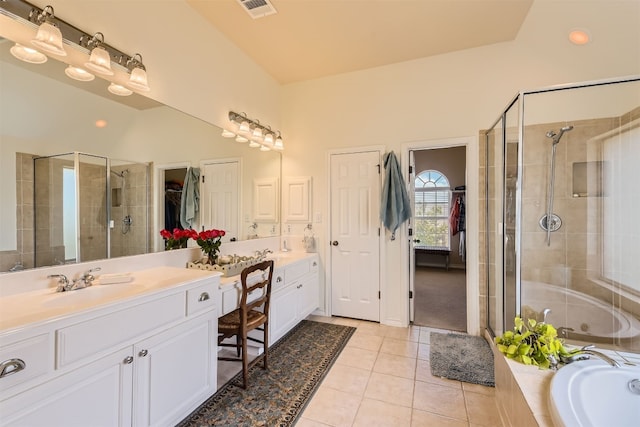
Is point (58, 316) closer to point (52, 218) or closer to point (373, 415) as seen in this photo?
point (52, 218)

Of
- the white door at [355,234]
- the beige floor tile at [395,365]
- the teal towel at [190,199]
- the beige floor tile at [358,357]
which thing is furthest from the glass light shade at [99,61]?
the beige floor tile at [395,365]

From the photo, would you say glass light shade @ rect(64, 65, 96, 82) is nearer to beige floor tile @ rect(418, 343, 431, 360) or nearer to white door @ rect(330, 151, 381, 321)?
white door @ rect(330, 151, 381, 321)

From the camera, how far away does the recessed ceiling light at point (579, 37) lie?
245 cm

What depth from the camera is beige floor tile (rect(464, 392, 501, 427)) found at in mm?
1729

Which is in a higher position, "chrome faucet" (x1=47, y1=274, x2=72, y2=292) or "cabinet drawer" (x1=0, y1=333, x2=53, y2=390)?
"chrome faucet" (x1=47, y1=274, x2=72, y2=292)

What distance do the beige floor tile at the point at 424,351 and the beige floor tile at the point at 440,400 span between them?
40cm

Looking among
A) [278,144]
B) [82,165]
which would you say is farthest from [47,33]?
[278,144]

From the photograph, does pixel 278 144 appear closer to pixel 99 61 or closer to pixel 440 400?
pixel 99 61

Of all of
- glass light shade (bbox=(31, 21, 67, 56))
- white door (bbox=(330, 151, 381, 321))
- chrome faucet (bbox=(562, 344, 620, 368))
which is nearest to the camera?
glass light shade (bbox=(31, 21, 67, 56))

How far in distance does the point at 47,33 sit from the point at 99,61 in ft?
0.77

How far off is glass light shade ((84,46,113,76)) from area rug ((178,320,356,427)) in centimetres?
215

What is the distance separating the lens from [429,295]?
4.30 m

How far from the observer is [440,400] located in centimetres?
192

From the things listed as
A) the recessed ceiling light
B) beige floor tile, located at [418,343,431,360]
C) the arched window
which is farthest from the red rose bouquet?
the arched window
